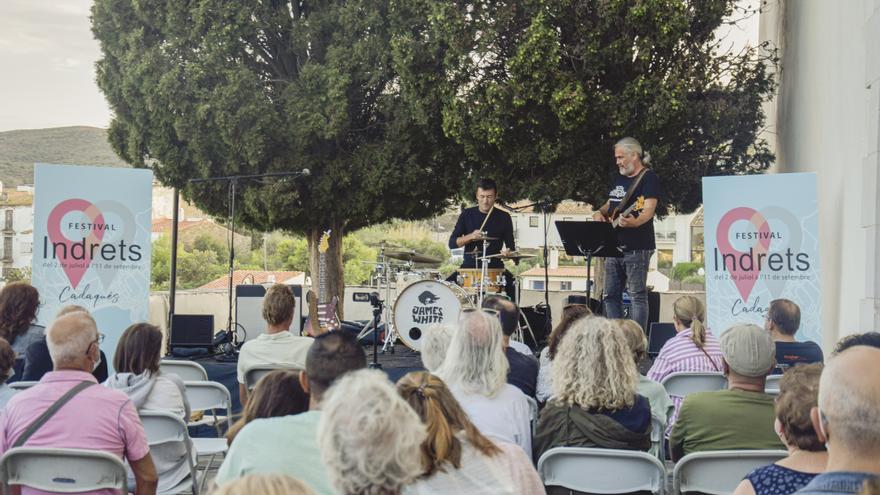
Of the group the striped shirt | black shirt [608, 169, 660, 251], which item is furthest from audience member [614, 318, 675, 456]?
black shirt [608, 169, 660, 251]

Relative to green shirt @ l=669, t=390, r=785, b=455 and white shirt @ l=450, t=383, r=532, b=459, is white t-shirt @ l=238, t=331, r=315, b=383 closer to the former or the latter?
white shirt @ l=450, t=383, r=532, b=459

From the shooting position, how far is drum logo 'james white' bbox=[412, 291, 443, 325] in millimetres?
9039

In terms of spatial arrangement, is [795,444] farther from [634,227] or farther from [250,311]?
[250,311]

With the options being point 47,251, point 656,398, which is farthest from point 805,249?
point 47,251

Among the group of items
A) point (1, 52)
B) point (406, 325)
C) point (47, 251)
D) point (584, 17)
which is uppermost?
point (1, 52)

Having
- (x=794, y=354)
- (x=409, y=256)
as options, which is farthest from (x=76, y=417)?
(x=409, y=256)

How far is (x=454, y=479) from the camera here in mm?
2561

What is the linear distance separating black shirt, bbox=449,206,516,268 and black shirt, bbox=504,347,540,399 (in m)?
4.23

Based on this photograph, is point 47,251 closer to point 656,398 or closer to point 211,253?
point 656,398

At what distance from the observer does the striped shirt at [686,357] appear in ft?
17.3

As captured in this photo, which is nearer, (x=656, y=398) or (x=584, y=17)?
(x=656, y=398)

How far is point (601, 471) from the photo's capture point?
349 cm

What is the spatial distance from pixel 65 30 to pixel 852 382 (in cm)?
3593

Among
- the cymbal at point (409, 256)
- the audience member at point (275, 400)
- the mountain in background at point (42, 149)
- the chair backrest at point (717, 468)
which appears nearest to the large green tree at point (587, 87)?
the cymbal at point (409, 256)
